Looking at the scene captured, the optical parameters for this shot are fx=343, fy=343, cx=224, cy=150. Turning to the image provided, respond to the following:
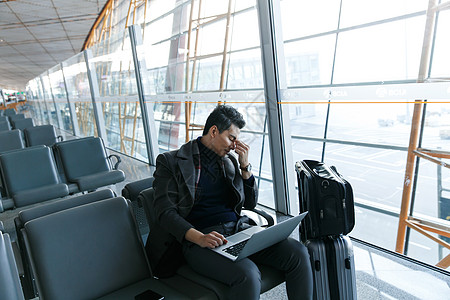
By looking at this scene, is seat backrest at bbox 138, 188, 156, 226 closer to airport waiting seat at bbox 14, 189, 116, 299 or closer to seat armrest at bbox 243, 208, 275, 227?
airport waiting seat at bbox 14, 189, 116, 299

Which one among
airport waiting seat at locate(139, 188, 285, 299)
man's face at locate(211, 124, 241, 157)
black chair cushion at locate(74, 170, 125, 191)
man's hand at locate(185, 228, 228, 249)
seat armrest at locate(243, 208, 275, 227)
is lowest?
black chair cushion at locate(74, 170, 125, 191)

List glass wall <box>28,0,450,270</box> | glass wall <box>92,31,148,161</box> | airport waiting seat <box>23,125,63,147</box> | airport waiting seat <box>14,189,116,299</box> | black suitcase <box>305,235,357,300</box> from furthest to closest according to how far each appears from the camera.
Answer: glass wall <box>92,31,148,161</box>, airport waiting seat <box>23,125,63,147</box>, glass wall <box>28,0,450,270</box>, black suitcase <box>305,235,357,300</box>, airport waiting seat <box>14,189,116,299</box>

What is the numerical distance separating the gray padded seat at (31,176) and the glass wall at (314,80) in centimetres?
210

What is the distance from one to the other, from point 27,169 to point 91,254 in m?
2.99

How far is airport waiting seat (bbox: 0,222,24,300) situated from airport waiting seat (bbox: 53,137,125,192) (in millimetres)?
2794

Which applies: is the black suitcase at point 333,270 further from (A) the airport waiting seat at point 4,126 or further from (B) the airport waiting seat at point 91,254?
(A) the airport waiting seat at point 4,126

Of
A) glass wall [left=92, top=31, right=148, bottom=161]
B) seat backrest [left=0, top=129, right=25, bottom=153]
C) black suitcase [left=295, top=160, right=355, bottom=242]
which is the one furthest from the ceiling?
black suitcase [left=295, top=160, right=355, bottom=242]

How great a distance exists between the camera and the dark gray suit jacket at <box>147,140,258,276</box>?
6.32 feet

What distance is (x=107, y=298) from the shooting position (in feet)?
5.55

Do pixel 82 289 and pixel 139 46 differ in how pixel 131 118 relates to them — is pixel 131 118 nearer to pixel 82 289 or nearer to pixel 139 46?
pixel 139 46

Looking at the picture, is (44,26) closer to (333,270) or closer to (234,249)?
(234,249)

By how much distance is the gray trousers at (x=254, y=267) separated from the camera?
1.67 metres

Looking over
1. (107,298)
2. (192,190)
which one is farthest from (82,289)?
(192,190)

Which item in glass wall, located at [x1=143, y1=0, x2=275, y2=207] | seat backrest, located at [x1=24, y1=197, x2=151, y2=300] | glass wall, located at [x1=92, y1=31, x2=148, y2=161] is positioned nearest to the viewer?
seat backrest, located at [x1=24, y1=197, x2=151, y2=300]
